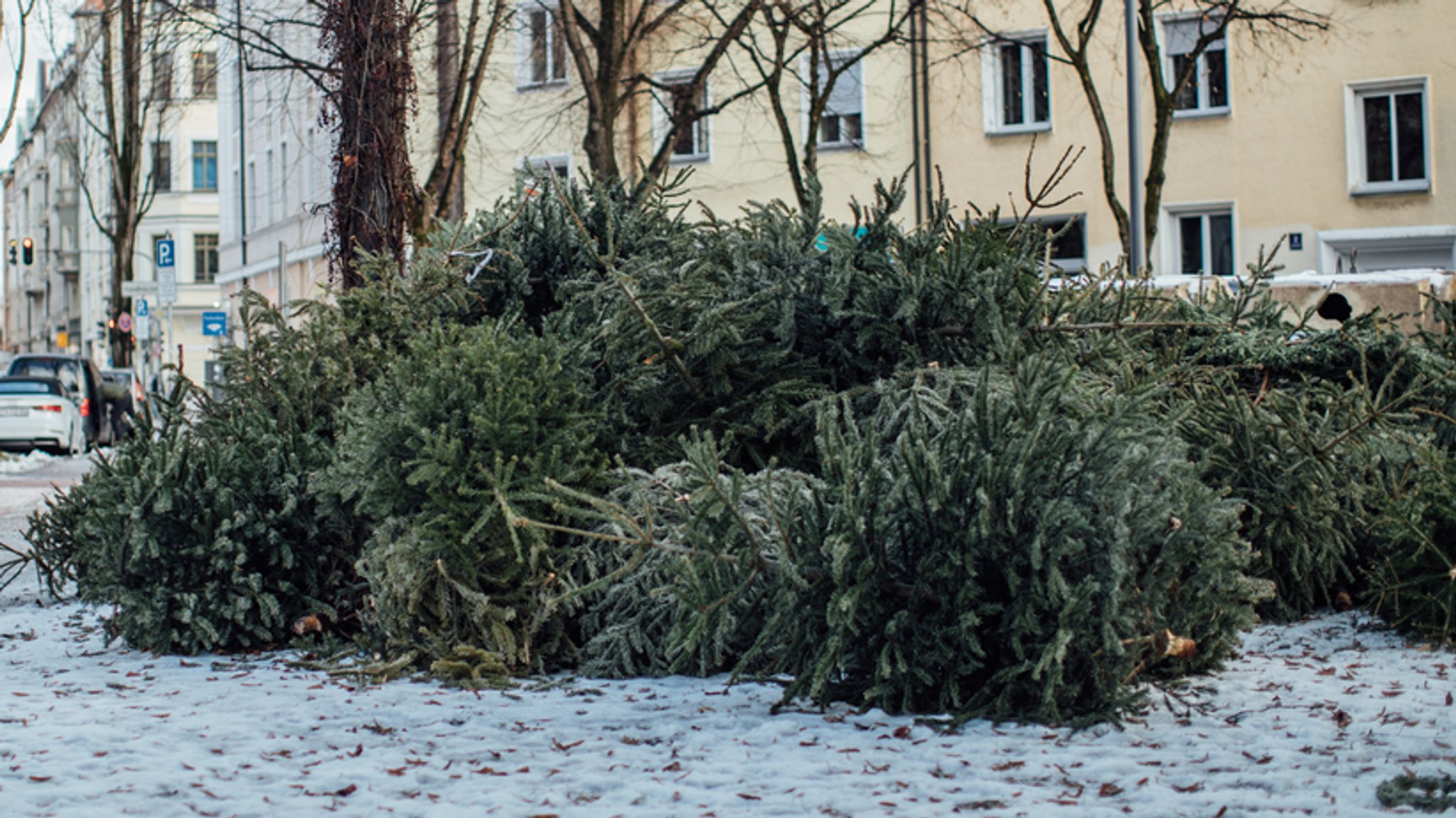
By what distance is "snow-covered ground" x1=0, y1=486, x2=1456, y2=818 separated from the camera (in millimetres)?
3877

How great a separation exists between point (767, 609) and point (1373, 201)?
72.7ft

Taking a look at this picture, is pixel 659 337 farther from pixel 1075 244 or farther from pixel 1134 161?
pixel 1075 244

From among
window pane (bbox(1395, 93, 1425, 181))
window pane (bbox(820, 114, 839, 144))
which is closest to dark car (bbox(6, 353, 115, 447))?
window pane (bbox(820, 114, 839, 144))

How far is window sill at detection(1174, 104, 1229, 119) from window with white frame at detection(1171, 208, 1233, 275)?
4.90ft

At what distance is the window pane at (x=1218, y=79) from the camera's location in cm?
2545

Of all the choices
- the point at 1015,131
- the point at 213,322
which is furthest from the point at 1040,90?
the point at 213,322

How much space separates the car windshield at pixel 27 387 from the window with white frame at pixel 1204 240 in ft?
61.0

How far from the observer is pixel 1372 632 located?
6.15 metres

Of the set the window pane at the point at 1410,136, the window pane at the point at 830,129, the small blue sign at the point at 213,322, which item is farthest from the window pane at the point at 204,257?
the window pane at the point at 1410,136

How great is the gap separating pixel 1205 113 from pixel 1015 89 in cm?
320

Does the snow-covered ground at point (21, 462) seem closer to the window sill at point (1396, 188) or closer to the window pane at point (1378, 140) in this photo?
the window sill at point (1396, 188)

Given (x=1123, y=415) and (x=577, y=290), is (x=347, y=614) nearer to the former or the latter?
(x=577, y=290)

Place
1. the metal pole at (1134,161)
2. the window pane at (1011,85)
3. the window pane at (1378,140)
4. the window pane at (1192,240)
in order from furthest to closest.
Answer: the window pane at (1011,85), the window pane at (1192,240), the window pane at (1378,140), the metal pole at (1134,161)

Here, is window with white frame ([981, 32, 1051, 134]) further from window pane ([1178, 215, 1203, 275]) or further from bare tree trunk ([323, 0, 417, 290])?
bare tree trunk ([323, 0, 417, 290])
